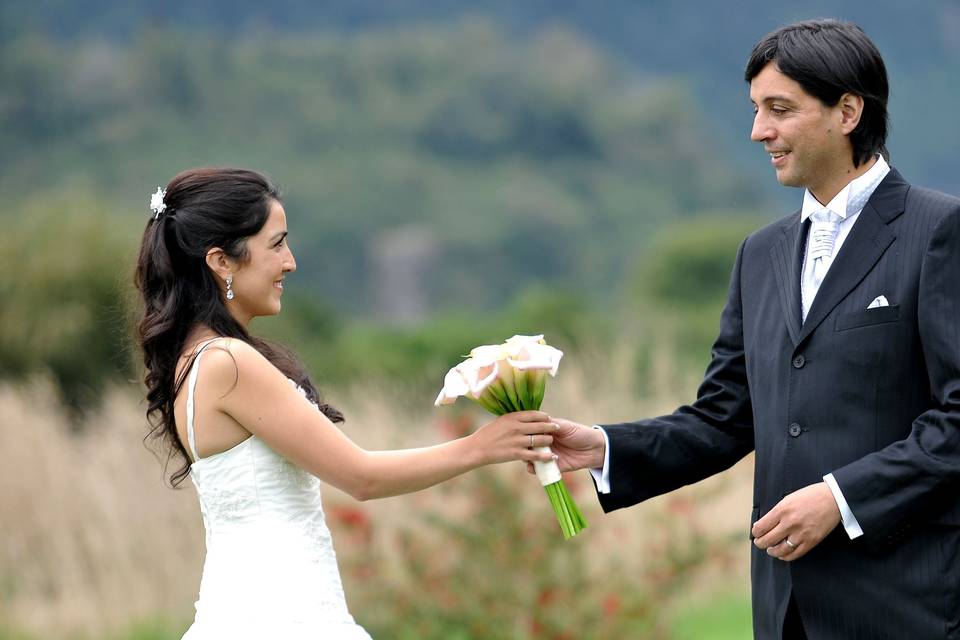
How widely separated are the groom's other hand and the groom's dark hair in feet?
3.85

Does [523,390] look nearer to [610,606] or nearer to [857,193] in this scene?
[857,193]

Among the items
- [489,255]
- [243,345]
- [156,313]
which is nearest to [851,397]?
[243,345]

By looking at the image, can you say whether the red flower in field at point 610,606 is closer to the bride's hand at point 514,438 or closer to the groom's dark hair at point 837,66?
the bride's hand at point 514,438

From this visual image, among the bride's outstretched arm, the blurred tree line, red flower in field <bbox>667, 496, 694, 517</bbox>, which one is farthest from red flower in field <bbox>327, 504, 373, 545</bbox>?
the blurred tree line

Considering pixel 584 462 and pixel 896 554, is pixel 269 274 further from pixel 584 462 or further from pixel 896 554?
pixel 896 554

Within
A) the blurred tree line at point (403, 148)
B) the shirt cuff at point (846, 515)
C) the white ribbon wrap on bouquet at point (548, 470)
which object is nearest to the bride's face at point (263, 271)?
the white ribbon wrap on bouquet at point (548, 470)

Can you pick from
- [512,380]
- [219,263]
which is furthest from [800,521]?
[219,263]

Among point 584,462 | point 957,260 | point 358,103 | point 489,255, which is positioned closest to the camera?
point 957,260

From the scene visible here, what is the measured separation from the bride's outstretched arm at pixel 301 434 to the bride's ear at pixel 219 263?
0.24m

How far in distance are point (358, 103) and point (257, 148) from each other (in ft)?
20.9

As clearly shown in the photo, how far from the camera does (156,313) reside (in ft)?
13.3

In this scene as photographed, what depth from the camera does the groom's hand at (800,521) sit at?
3.59 meters

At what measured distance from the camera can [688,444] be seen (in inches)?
169

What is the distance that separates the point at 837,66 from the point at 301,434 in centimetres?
182
